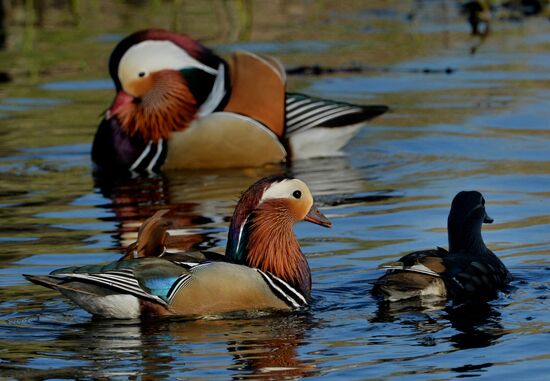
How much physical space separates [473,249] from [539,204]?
1855mm

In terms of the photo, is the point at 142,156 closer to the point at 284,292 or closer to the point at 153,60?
the point at 153,60

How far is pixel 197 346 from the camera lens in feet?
25.2

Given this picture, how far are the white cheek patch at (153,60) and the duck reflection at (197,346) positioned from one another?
17.1 ft

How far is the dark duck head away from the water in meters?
0.25

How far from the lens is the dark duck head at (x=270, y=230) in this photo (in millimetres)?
8734

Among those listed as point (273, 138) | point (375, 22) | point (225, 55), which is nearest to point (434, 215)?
point (273, 138)

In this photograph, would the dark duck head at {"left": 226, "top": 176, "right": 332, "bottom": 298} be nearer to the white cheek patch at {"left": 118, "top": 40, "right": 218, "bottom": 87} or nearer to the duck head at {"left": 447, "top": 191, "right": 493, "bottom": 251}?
the duck head at {"left": 447, "top": 191, "right": 493, "bottom": 251}

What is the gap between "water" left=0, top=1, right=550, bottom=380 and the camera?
24.7ft

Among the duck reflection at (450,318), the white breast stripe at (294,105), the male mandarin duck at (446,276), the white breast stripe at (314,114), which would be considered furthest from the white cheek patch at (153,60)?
the duck reflection at (450,318)

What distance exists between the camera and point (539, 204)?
36.0 feet

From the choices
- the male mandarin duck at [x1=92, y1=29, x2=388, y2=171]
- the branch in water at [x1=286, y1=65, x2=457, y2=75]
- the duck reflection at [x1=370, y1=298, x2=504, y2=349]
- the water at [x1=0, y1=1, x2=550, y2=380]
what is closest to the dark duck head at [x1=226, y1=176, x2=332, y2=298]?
the water at [x1=0, y1=1, x2=550, y2=380]

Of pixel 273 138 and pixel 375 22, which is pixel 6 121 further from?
pixel 375 22

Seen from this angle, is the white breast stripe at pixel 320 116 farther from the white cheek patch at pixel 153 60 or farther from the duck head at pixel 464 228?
the duck head at pixel 464 228

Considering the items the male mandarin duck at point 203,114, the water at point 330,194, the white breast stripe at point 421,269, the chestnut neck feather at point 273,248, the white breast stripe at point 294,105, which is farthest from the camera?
the white breast stripe at point 294,105
